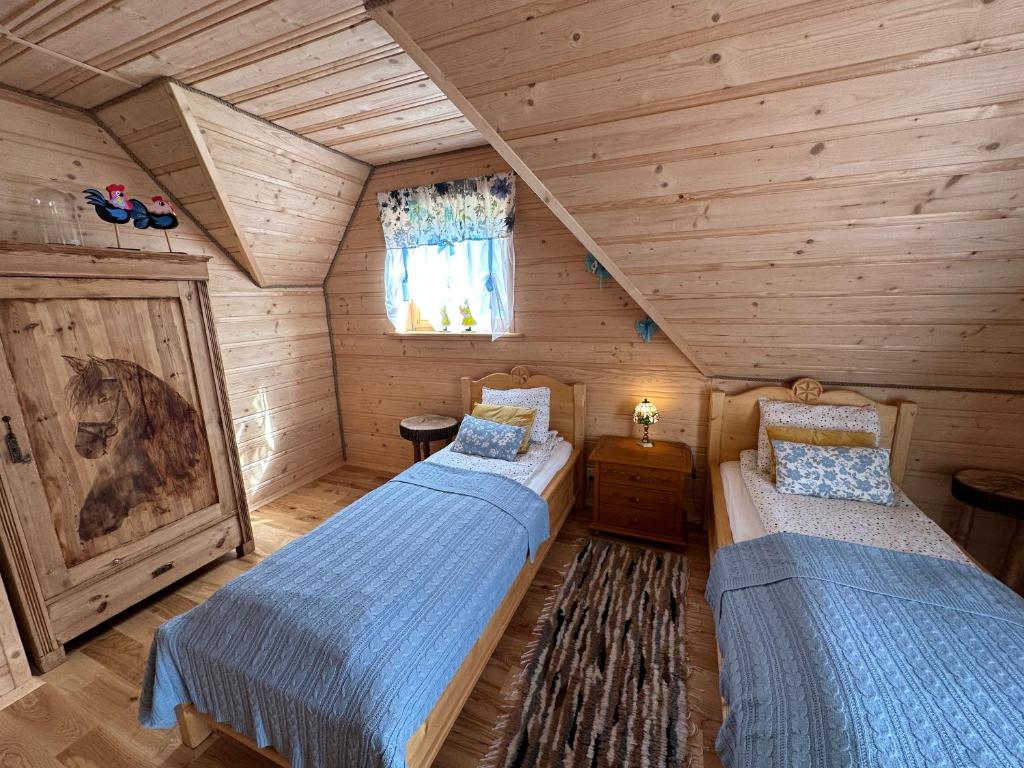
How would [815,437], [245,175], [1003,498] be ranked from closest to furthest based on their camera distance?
[1003,498] < [815,437] < [245,175]

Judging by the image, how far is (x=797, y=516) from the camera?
176cm

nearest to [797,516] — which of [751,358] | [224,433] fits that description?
[751,358]

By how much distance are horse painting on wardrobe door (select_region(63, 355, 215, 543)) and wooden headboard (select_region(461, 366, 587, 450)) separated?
69.0 inches

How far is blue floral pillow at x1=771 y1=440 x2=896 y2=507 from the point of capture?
188cm

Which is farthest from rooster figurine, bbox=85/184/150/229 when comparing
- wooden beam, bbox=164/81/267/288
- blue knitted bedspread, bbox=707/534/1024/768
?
blue knitted bedspread, bbox=707/534/1024/768

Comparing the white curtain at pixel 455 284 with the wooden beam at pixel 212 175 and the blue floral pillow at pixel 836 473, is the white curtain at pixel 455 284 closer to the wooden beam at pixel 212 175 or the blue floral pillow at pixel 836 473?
the wooden beam at pixel 212 175

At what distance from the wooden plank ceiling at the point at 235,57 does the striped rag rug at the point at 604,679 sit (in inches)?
101

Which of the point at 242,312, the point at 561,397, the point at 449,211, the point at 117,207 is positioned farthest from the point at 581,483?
the point at 117,207

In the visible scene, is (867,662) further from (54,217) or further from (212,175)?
(54,217)

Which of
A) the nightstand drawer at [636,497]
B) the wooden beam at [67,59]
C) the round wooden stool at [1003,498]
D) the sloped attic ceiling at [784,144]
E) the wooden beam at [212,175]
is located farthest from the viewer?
the nightstand drawer at [636,497]

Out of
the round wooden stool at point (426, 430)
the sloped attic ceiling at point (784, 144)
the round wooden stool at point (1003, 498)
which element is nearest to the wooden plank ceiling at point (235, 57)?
the sloped attic ceiling at point (784, 144)

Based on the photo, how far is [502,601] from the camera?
5.55 feet

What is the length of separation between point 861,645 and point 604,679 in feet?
2.96

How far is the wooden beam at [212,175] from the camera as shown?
6.14 ft
